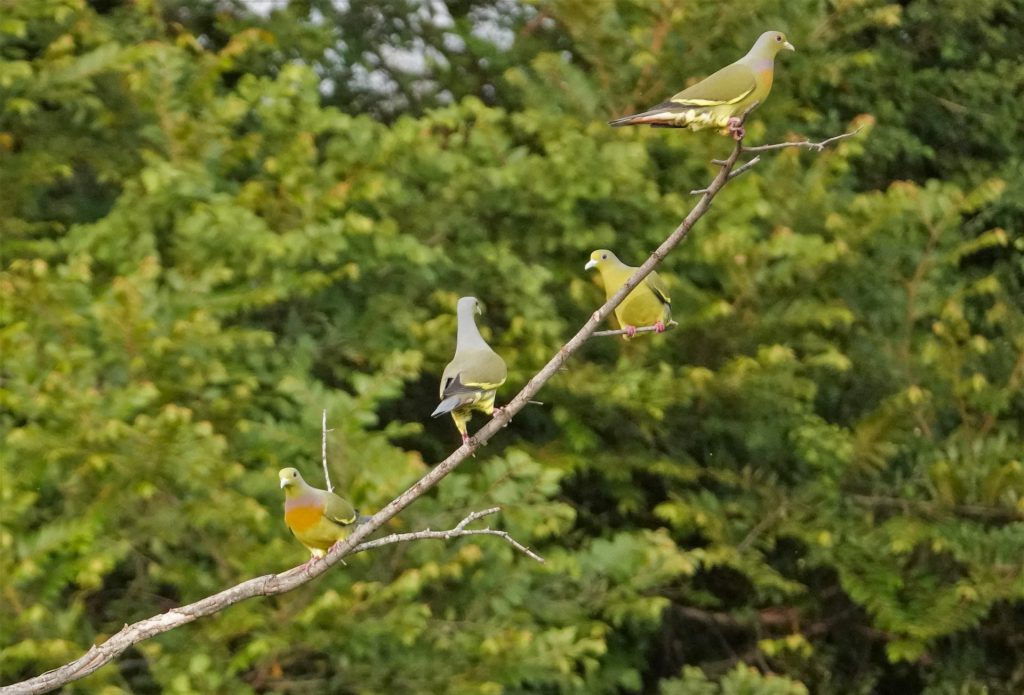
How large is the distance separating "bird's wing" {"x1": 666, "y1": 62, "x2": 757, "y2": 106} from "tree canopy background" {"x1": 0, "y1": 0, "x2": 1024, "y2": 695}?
2.56 metres

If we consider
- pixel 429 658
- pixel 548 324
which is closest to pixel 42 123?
pixel 548 324

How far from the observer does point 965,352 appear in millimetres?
5746

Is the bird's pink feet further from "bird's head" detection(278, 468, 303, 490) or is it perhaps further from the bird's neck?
"bird's head" detection(278, 468, 303, 490)

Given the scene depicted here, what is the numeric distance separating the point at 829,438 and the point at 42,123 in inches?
158

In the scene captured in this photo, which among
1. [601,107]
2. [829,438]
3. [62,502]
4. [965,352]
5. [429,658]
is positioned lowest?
[429,658]

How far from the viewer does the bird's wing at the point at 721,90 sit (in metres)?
2.12

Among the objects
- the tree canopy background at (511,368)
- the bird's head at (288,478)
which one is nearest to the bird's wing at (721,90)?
the bird's head at (288,478)

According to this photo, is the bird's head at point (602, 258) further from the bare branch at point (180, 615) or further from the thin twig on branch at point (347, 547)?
the bare branch at point (180, 615)

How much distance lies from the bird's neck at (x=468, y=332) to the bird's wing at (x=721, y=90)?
2.21 feet

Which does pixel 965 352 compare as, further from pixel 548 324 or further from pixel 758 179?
pixel 548 324

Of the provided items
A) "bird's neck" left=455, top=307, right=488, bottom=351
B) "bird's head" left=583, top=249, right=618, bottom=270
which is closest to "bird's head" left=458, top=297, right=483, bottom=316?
"bird's neck" left=455, top=307, right=488, bottom=351

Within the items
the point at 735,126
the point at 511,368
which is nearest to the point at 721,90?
the point at 735,126

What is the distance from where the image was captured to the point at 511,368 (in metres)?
5.45

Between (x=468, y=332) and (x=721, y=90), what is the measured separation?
76cm
